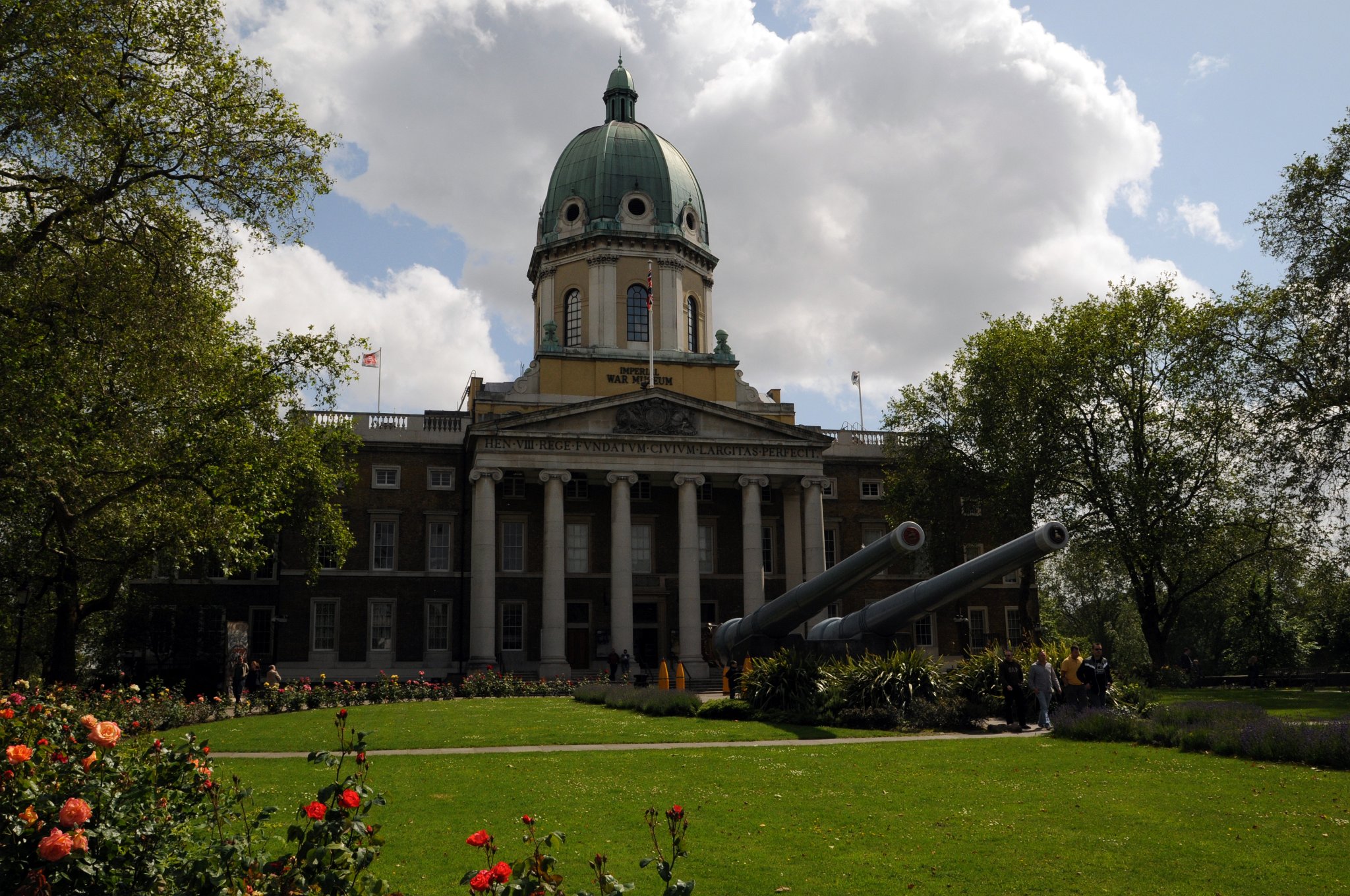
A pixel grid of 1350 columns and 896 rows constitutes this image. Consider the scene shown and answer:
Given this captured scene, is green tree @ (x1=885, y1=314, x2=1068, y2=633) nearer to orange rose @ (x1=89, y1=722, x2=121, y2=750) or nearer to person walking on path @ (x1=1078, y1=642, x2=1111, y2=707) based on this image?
person walking on path @ (x1=1078, y1=642, x2=1111, y2=707)

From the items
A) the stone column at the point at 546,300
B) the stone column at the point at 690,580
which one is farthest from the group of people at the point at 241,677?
the stone column at the point at 546,300

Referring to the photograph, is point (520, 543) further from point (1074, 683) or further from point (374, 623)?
point (1074, 683)

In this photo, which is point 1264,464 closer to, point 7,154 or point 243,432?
point 243,432

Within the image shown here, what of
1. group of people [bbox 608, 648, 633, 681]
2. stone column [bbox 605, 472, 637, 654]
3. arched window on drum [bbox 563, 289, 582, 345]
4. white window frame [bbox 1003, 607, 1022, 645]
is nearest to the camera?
group of people [bbox 608, 648, 633, 681]

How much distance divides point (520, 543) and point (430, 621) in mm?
5041

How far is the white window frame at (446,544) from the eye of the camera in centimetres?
4769

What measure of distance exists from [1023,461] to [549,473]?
18.7 metres

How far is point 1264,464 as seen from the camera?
114 ft

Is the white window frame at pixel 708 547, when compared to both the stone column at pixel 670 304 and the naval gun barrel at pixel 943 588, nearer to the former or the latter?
the stone column at pixel 670 304

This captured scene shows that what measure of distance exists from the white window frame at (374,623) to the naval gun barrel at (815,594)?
68.1ft

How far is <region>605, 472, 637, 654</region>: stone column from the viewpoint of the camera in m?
44.2

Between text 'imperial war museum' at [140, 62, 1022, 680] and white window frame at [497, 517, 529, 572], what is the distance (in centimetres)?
8

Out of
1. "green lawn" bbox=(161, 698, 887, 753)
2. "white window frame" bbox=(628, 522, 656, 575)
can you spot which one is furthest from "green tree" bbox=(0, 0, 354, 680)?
"white window frame" bbox=(628, 522, 656, 575)

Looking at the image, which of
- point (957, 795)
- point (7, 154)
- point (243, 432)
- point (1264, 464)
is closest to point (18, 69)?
point (7, 154)
